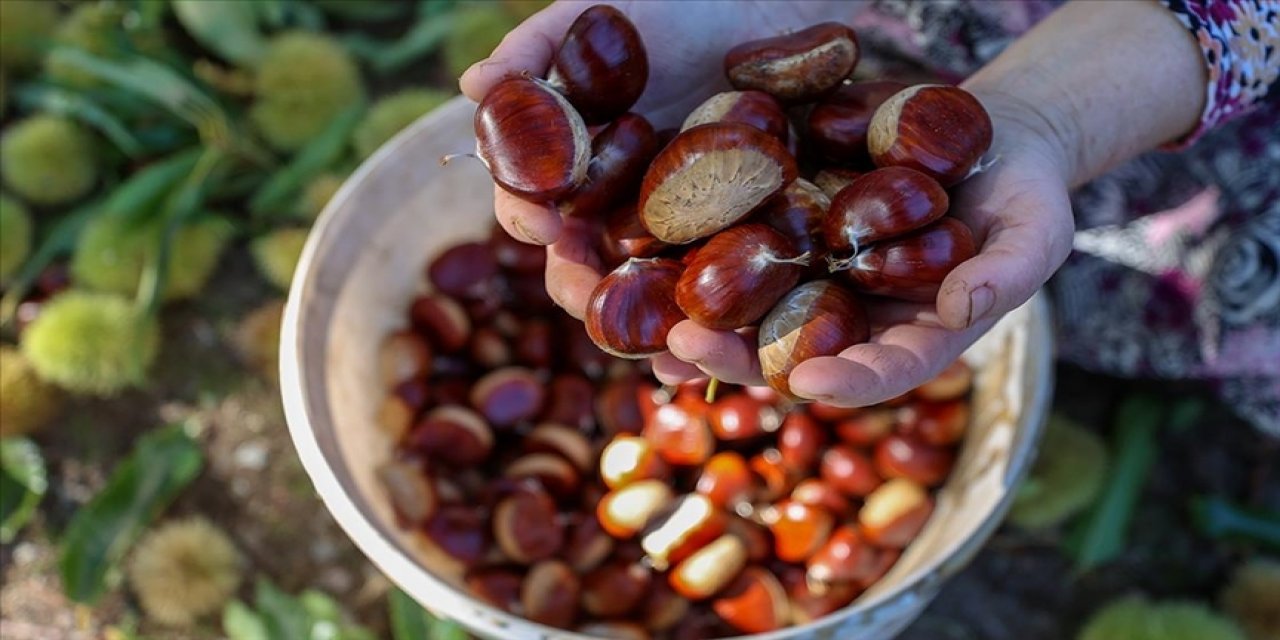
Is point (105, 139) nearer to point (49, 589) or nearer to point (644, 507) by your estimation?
point (49, 589)

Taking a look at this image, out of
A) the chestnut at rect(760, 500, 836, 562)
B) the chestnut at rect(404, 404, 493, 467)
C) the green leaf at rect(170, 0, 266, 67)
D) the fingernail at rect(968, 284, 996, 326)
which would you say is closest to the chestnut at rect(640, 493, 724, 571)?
the chestnut at rect(760, 500, 836, 562)

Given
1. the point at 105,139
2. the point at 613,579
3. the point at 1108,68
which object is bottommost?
the point at 613,579

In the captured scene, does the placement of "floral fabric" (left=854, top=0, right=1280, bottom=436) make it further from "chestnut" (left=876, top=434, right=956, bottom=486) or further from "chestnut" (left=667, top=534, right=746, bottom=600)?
"chestnut" (left=667, top=534, right=746, bottom=600)

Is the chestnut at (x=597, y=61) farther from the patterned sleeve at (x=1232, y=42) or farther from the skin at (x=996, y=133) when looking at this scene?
the patterned sleeve at (x=1232, y=42)

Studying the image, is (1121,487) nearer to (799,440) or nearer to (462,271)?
(799,440)

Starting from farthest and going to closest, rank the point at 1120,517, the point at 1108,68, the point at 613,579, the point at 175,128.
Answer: the point at 175,128 → the point at 1120,517 → the point at 613,579 → the point at 1108,68

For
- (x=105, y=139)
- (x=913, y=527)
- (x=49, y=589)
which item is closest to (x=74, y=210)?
(x=105, y=139)

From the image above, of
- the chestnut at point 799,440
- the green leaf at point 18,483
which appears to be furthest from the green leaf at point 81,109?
the chestnut at point 799,440
